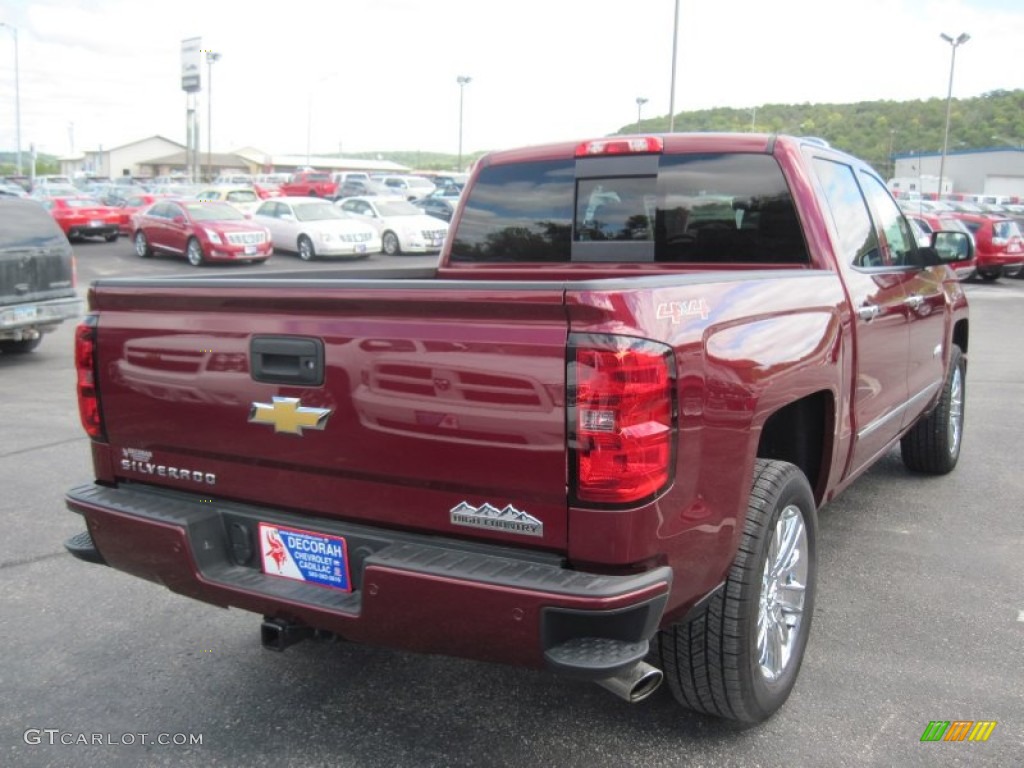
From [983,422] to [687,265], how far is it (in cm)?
482

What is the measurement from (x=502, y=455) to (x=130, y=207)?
3516 cm

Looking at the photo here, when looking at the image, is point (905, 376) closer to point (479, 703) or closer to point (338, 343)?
Answer: point (479, 703)

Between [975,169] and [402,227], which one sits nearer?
[402,227]

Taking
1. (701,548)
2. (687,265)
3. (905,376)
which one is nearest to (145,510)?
(701,548)

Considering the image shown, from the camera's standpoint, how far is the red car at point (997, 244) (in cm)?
2148

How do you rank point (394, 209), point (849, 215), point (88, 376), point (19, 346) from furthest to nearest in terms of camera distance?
point (394, 209)
point (19, 346)
point (849, 215)
point (88, 376)

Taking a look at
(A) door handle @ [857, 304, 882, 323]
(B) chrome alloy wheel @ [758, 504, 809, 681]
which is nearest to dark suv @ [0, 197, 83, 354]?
(A) door handle @ [857, 304, 882, 323]

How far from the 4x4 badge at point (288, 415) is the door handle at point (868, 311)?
7.28 feet

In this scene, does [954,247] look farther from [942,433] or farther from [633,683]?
[633,683]

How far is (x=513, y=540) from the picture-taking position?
241 cm

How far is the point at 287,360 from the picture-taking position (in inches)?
104

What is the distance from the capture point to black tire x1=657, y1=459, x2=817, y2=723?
9.02 ft

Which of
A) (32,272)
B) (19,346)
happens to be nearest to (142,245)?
(19,346)

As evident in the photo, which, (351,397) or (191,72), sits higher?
(191,72)
